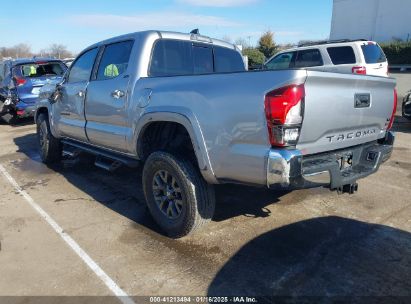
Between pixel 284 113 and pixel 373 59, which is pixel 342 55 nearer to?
pixel 373 59

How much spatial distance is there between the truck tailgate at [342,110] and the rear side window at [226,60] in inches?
68.0

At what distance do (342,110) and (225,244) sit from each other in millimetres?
1603

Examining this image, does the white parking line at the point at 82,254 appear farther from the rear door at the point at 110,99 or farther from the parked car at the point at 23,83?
the parked car at the point at 23,83

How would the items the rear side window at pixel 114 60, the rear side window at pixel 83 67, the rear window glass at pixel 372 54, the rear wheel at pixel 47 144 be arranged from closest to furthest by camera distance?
the rear side window at pixel 114 60 → the rear side window at pixel 83 67 → the rear wheel at pixel 47 144 → the rear window glass at pixel 372 54

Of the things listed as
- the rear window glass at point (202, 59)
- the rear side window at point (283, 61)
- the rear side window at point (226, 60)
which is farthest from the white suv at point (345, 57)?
the rear window glass at point (202, 59)

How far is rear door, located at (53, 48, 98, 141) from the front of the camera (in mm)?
4984

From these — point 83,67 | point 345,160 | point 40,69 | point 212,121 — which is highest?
A: point 83,67

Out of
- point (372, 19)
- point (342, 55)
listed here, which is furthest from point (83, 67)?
point (372, 19)

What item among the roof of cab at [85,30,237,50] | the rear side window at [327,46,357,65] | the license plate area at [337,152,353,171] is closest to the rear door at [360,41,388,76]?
the rear side window at [327,46,357,65]

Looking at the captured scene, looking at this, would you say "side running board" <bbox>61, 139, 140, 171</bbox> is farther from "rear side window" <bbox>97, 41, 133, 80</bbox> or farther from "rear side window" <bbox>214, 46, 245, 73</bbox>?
"rear side window" <bbox>214, 46, 245, 73</bbox>

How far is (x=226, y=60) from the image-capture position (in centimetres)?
488

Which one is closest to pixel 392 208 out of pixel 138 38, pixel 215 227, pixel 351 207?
pixel 351 207

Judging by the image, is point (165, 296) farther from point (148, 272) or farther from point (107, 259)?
point (107, 259)

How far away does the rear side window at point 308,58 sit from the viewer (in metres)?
10.8
